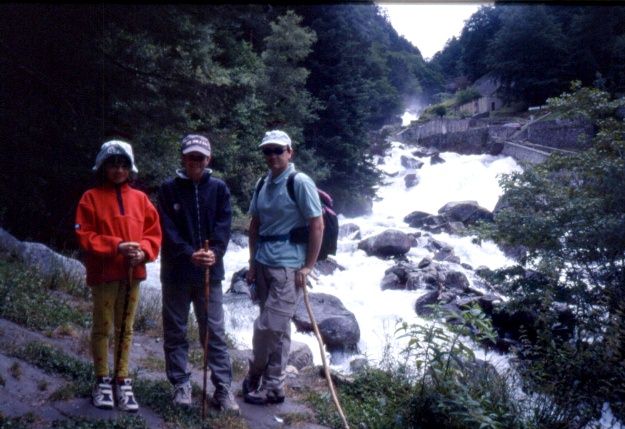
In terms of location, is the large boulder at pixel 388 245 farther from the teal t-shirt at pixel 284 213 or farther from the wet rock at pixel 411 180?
the teal t-shirt at pixel 284 213

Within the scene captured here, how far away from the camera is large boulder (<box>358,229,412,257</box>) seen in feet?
61.1

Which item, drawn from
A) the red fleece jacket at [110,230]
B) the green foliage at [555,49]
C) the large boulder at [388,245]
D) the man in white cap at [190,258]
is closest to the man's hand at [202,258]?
the man in white cap at [190,258]

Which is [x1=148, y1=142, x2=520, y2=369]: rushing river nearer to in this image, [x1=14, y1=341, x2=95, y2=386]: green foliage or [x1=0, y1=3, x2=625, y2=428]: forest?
[x1=0, y1=3, x2=625, y2=428]: forest

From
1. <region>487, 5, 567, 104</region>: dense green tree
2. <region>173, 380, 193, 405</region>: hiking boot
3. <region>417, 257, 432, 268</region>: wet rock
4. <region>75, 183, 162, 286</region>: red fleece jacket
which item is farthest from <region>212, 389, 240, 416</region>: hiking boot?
<region>487, 5, 567, 104</region>: dense green tree

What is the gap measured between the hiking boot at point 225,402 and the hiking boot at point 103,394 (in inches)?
30.5

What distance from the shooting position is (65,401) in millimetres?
3898

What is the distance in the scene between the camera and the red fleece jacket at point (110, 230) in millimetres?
3822

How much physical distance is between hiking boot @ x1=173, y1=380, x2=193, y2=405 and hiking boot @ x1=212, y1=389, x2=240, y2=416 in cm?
19

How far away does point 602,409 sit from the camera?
14.9 ft

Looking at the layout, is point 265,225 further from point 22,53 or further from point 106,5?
point 22,53

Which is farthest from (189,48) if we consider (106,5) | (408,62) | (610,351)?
(408,62)

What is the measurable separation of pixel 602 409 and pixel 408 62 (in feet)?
240

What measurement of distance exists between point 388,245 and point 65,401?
15.2 meters

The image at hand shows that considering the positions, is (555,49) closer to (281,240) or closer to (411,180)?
(411,180)
